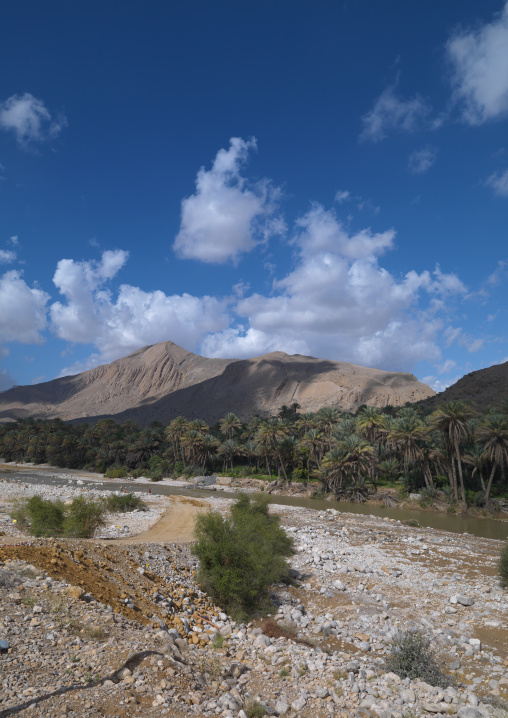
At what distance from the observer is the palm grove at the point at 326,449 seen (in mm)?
41344

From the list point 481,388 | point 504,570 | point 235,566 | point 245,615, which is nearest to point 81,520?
point 235,566

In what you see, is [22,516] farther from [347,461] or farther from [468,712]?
[347,461]

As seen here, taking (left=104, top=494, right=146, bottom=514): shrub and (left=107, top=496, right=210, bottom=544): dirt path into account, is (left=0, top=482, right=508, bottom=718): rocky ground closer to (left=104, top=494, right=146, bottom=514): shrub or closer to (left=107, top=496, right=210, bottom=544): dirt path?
(left=107, top=496, right=210, bottom=544): dirt path

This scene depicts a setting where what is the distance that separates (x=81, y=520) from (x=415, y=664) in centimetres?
1551

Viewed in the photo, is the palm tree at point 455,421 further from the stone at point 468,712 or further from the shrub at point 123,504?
the stone at point 468,712

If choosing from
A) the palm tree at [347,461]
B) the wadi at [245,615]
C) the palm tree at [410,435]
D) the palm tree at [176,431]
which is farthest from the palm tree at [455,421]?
the palm tree at [176,431]

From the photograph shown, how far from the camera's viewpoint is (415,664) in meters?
9.23

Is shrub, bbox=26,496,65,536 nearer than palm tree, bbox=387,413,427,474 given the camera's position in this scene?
Yes

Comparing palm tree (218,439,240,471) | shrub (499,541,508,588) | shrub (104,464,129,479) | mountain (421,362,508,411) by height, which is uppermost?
mountain (421,362,508,411)

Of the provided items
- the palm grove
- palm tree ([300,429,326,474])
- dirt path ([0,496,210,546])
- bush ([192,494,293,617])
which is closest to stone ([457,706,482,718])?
bush ([192,494,293,617])

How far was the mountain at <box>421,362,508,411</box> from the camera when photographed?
78.6 meters

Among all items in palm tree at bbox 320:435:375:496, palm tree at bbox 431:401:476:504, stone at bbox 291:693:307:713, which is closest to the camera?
stone at bbox 291:693:307:713

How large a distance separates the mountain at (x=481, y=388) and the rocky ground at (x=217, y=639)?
2676 inches

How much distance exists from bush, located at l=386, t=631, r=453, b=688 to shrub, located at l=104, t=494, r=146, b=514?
26.3 metres
